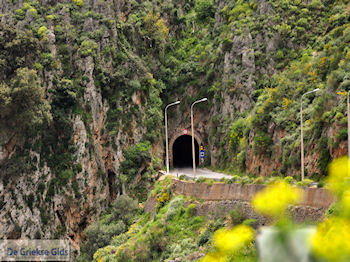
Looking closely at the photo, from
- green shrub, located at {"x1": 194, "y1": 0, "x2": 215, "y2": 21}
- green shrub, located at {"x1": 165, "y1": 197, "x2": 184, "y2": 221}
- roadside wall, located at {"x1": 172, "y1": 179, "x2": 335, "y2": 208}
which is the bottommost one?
green shrub, located at {"x1": 165, "y1": 197, "x2": 184, "y2": 221}

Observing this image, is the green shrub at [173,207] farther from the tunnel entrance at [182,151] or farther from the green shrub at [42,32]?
the tunnel entrance at [182,151]

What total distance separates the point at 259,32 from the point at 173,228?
36.1 m

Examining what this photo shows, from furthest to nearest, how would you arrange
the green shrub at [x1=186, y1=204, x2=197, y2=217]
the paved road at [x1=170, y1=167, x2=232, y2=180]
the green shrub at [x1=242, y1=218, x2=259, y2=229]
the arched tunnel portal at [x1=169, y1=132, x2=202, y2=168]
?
the arched tunnel portal at [x1=169, y1=132, x2=202, y2=168] → the paved road at [x1=170, y1=167, x2=232, y2=180] → the green shrub at [x1=186, y1=204, x2=197, y2=217] → the green shrub at [x1=242, y1=218, x2=259, y2=229]

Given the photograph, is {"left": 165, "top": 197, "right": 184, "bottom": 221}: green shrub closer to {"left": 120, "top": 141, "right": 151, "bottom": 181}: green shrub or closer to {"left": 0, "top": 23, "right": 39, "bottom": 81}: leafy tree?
{"left": 120, "top": 141, "right": 151, "bottom": 181}: green shrub

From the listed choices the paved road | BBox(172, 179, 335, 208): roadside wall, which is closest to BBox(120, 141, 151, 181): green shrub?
the paved road

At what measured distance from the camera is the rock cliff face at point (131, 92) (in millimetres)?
43906

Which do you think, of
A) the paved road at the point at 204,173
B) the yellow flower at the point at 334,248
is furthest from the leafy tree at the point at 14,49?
the yellow flower at the point at 334,248

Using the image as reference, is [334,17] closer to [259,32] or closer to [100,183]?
[259,32]

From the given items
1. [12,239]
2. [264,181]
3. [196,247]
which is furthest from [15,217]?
Answer: [264,181]

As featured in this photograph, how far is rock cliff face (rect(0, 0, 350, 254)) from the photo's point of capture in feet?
144

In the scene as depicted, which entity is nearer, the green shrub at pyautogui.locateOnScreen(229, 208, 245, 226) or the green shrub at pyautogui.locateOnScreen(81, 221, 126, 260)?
the green shrub at pyautogui.locateOnScreen(229, 208, 245, 226)

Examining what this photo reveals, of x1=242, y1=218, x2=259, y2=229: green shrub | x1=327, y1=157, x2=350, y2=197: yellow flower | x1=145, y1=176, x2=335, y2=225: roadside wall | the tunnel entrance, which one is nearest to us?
x1=327, y1=157, x2=350, y2=197: yellow flower

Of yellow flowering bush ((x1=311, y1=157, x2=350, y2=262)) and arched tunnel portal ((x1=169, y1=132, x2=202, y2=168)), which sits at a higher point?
yellow flowering bush ((x1=311, y1=157, x2=350, y2=262))

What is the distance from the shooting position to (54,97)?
163ft
